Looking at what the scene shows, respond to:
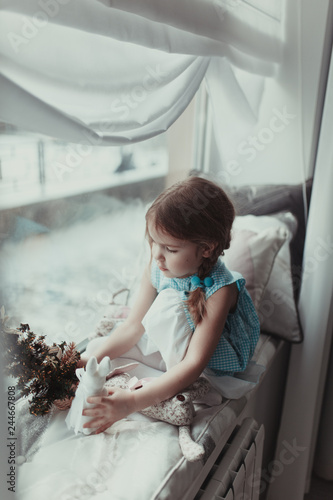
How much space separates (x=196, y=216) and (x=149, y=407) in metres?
0.45

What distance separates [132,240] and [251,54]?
2.37ft

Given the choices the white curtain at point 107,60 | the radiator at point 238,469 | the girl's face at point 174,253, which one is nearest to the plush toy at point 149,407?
the radiator at point 238,469

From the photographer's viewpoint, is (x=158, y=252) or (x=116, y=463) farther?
(x=158, y=252)

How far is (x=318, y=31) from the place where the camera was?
169cm

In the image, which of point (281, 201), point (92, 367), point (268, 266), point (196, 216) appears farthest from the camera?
point (281, 201)

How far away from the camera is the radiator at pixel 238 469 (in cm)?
105

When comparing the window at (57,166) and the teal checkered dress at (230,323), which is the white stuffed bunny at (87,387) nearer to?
the teal checkered dress at (230,323)

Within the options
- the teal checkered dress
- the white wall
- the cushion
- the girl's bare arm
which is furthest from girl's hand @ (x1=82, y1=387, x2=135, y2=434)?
the white wall

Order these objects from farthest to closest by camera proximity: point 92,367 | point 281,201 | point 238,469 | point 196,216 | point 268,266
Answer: point 281,201
point 268,266
point 238,469
point 196,216
point 92,367

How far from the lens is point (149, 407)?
3.37 ft

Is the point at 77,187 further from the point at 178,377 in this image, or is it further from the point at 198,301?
the point at 178,377

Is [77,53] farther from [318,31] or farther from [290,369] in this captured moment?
[290,369]

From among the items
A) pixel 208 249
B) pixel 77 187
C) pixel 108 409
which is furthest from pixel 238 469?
pixel 77 187

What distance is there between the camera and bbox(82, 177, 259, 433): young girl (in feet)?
3.28
